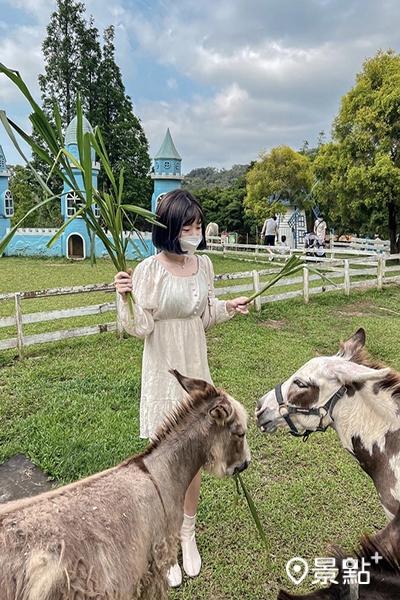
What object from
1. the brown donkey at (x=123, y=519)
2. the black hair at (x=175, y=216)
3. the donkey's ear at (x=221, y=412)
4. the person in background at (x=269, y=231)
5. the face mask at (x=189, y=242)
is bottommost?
the brown donkey at (x=123, y=519)

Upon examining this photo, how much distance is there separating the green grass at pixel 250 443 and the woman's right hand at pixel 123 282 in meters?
1.79

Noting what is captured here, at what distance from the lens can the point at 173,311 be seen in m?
2.20

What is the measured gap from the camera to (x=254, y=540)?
2.60 m

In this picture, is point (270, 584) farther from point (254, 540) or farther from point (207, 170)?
point (207, 170)

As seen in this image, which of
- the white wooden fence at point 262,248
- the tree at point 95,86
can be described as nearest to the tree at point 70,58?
the tree at point 95,86

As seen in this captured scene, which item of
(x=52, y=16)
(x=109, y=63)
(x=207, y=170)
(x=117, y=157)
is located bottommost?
(x=117, y=157)

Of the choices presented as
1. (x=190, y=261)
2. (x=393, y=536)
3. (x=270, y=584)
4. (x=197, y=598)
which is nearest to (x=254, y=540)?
(x=270, y=584)

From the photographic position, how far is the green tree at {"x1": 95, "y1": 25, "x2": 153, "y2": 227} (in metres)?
28.4

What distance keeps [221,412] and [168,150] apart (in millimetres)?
20917

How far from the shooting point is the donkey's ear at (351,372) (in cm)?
191

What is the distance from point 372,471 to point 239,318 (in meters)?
6.08

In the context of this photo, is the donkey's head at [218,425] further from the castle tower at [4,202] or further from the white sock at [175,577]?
the castle tower at [4,202]

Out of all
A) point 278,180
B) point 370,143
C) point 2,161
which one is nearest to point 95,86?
point 2,161

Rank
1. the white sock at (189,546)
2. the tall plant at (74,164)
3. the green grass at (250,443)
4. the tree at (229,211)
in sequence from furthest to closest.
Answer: the tree at (229,211) < the green grass at (250,443) < the white sock at (189,546) < the tall plant at (74,164)
